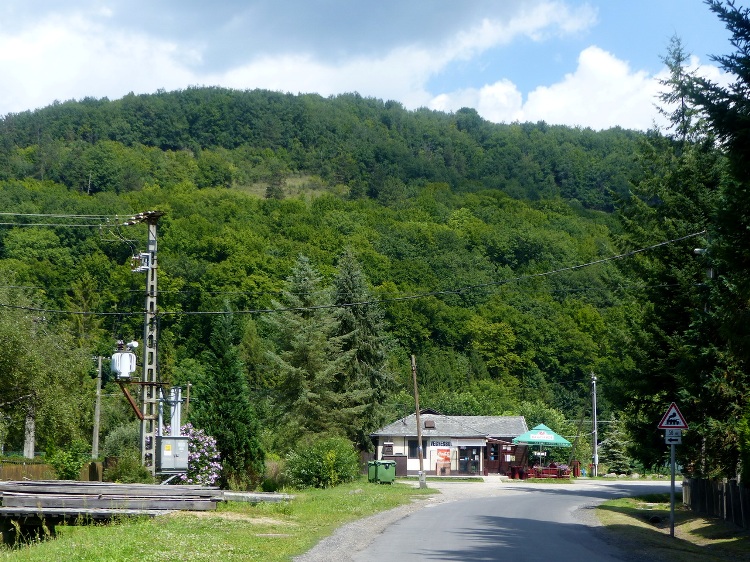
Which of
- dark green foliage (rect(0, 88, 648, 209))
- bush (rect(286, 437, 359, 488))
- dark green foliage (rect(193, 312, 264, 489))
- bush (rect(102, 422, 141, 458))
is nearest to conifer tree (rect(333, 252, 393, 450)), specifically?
bush (rect(102, 422, 141, 458))

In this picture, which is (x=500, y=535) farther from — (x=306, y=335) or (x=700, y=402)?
(x=306, y=335)

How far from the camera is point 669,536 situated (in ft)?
70.7

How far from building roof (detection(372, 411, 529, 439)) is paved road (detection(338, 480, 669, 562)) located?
89.2 feet

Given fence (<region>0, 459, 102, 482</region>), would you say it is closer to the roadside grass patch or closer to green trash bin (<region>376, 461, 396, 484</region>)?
green trash bin (<region>376, 461, 396, 484</region>)

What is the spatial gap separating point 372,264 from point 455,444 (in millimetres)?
41747

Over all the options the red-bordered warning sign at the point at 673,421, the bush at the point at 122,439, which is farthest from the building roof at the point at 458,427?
the red-bordered warning sign at the point at 673,421

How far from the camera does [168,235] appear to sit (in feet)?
312

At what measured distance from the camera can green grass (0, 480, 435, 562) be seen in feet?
47.3

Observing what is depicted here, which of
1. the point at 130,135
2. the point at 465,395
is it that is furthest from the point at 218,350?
the point at 130,135

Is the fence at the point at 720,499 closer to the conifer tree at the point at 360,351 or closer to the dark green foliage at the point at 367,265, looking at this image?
the dark green foliage at the point at 367,265

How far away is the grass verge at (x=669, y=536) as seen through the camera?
58.8 feet

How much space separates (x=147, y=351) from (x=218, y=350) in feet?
47.6

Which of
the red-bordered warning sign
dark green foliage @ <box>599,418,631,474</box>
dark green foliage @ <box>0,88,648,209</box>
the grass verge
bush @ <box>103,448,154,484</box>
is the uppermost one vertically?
dark green foliage @ <box>0,88,648,209</box>

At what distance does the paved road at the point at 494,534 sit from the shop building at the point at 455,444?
2721 centimetres
